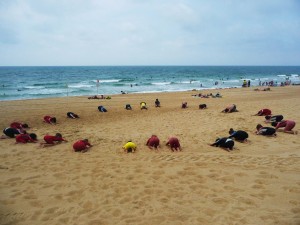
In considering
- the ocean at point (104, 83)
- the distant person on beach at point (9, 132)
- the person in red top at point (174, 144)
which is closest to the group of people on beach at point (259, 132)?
the person in red top at point (174, 144)

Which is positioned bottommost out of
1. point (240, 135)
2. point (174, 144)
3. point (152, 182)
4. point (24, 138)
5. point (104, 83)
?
point (152, 182)

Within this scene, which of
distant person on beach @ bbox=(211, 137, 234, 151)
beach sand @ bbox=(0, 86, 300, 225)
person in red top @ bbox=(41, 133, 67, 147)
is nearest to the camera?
beach sand @ bbox=(0, 86, 300, 225)

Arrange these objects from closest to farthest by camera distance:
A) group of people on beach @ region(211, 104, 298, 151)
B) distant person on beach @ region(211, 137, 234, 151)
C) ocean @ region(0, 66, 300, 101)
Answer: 1. distant person on beach @ region(211, 137, 234, 151)
2. group of people on beach @ region(211, 104, 298, 151)
3. ocean @ region(0, 66, 300, 101)

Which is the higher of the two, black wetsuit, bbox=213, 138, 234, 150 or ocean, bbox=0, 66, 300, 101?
ocean, bbox=0, 66, 300, 101

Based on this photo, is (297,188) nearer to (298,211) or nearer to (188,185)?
(298,211)

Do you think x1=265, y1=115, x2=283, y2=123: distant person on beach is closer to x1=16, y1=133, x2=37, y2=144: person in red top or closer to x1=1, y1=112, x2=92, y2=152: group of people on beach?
x1=1, y1=112, x2=92, y2=152: group of people on beach

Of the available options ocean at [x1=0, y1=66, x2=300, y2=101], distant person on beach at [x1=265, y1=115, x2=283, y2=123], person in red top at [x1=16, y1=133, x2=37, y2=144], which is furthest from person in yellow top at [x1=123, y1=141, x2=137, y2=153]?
ocean at [x1=0, y1=66, x2=300, y2=101]

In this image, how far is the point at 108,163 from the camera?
7859 millimetres

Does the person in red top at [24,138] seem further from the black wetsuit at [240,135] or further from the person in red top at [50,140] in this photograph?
the black wetsuit at [240,135]

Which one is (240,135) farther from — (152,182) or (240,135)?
(152,182)

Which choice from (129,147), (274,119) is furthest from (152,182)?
(274,119)

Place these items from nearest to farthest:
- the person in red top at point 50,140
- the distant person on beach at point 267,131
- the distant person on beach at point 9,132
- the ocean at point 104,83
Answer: the person in red top at point 50,140 → the distant person on beach at point 267,131 → the distant person on beach at point 9,132 → the ocean at point 104,83

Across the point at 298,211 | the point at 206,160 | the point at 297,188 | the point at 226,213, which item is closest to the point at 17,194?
the point at 226,213

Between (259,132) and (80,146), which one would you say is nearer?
(80,146)
